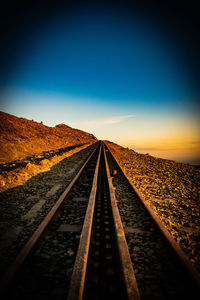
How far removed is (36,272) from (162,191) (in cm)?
470

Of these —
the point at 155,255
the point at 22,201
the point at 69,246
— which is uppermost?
the point at 155,255

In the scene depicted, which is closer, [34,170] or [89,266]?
[89,266]

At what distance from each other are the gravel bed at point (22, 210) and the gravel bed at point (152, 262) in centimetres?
204

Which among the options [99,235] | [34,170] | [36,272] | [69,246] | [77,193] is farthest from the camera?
[34,170]

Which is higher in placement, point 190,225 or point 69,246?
point 190,225

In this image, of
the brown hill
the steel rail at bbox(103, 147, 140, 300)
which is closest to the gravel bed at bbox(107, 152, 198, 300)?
the steel rail at bbox(103, 147, 140, 300)

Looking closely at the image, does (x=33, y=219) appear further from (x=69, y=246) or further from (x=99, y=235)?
(x=99, y=235)

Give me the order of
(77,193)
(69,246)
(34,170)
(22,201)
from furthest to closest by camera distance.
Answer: (34,170) → (77,193) → (22,201) → (69,246)

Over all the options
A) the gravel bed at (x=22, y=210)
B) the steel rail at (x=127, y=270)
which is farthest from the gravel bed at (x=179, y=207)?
the gravel bed at (x=22, y=210)

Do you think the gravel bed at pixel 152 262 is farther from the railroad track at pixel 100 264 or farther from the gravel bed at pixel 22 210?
the gravel bed at pixel 22 210

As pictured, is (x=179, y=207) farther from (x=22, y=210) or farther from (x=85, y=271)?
(x=22, y=210)

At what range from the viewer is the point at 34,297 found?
1612mm

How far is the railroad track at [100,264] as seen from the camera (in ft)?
5.42

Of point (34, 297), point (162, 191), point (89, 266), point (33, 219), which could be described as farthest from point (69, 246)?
point (162, 191)
